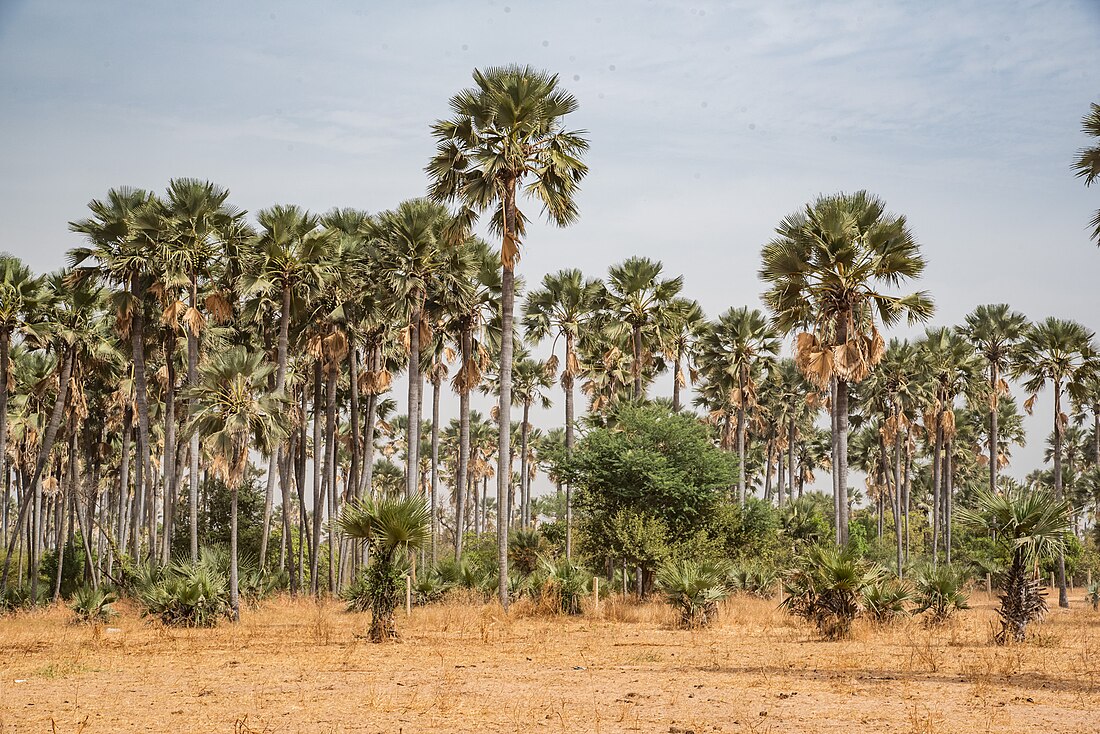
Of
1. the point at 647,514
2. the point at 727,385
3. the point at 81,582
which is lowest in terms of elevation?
the point at 81,582

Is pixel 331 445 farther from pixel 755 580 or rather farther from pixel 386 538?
pixel 386 538

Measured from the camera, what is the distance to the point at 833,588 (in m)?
21.2

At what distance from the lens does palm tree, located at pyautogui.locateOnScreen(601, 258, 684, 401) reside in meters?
44.1

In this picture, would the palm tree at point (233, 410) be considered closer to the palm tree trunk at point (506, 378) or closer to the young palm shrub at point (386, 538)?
the palm tree trunk at point (506, 378)

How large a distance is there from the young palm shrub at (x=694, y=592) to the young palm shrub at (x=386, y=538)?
6.90 metres

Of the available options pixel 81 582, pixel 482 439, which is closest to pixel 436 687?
pixel 81 582

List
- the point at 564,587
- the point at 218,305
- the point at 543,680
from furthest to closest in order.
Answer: the point at 218,305 → the point at 564,587 → the point at 543,680

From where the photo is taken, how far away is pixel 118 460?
56.7m

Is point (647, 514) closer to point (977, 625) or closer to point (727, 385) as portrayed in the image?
point (977, 625)

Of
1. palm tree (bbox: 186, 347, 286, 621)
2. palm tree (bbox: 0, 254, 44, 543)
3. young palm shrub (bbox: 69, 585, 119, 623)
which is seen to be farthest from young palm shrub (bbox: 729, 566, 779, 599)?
palm tree (bbox: 0, 254, 44, 543)

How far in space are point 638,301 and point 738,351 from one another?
324 inches

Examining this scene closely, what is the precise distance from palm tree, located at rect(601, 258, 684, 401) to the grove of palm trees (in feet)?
0.43

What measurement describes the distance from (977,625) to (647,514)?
1193 centimetres

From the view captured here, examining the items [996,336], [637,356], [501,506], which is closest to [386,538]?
[501,506]
